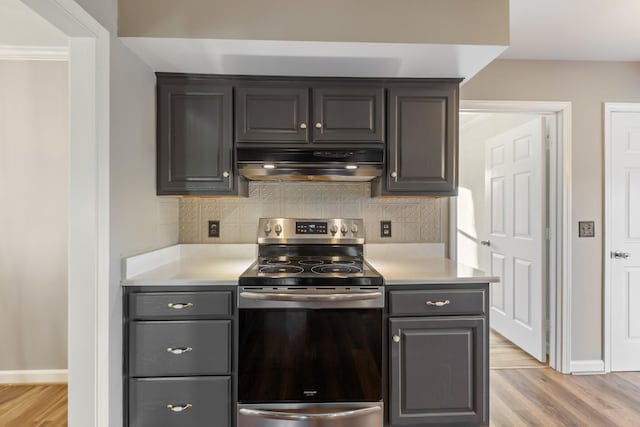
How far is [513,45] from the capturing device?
2619 millimetres

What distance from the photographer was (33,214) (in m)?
2.75

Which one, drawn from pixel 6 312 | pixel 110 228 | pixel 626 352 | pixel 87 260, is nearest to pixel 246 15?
pixel 110 228

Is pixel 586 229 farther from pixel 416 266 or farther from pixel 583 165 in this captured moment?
pixel 416 266

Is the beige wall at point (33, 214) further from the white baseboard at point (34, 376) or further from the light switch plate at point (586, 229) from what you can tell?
the light switch plate at point (586, 229)

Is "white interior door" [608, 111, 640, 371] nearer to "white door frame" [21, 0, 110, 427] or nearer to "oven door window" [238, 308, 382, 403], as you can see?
"oven door window" [238, 308, 382, 403]

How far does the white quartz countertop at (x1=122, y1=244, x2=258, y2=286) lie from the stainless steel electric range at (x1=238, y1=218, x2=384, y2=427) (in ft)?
0.68

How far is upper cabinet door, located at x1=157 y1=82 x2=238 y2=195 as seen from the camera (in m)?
2.28

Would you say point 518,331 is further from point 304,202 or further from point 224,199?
point 224,199

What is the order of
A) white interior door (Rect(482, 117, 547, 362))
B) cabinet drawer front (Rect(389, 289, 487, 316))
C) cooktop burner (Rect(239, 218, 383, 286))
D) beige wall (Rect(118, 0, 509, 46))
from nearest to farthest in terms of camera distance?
beige wall (Rect(118, 0, 509, 46)) → cabinet drawer front (Rect(389, 289, 487, 316)) → cooktop burner (Rect(239, 218, 383, 286)) → white interior door (Rect(482, 117, 547, 362))

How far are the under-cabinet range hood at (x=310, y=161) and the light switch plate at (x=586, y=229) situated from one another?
5.83ft

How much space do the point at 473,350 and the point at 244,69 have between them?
2.04 metres

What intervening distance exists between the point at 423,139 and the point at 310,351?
4.74 feet

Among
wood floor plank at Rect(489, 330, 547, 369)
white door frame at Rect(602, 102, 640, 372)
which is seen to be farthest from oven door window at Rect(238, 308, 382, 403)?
white door frame at Rect(602, 102, 640, 372)

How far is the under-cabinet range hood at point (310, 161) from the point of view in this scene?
221cm
